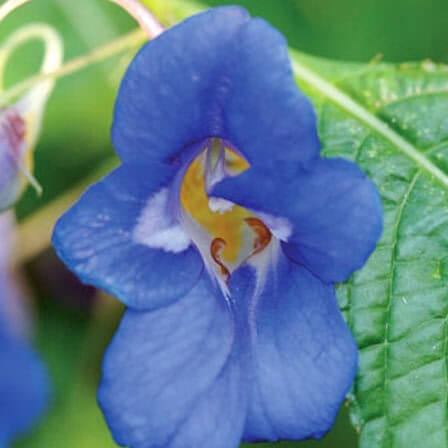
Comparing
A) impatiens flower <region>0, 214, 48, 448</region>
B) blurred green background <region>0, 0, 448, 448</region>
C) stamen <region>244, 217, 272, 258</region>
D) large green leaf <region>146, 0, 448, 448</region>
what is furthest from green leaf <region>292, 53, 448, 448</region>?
impatiens flower <region>0, 214, 48, 448</region>

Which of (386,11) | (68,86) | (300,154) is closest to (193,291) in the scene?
(300,154)

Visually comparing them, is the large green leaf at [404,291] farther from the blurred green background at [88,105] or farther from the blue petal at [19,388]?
the blue petal at [19,388]

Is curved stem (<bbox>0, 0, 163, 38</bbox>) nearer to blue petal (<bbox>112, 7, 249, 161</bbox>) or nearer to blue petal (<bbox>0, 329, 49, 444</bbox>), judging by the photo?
blue petal (<bbox>112, 7, 249, 161</bbox>)

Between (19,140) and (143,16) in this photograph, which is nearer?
(143,16)

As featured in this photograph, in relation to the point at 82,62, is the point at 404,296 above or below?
below

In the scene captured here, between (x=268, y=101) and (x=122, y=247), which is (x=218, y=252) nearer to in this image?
(x=122, y=247)

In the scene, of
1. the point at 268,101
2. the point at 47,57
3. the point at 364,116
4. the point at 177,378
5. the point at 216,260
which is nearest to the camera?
the point at 268,101

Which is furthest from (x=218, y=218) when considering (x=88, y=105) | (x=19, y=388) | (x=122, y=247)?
(x=19, y=388)
